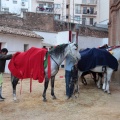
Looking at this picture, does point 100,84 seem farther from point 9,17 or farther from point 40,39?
point 9,17

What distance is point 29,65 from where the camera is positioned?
8.70m

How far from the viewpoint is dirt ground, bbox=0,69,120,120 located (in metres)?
7.34

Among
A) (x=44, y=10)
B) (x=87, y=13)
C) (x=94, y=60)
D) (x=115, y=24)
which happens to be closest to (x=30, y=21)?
(x=115, y=24)

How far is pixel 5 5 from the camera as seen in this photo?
59.1 metres

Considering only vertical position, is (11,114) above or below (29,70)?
below

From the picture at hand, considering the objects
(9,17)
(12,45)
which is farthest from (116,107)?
(9,17)

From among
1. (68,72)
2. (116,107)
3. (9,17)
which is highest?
(9,17)

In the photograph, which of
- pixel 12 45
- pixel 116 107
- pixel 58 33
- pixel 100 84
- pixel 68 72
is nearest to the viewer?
pixel 116 107

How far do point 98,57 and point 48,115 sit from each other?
364 centimetres

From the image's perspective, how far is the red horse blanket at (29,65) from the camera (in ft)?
28.3

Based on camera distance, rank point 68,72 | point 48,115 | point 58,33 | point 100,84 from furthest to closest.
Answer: point 58,33 < point 100,84 < point 68,72 < point 48,115

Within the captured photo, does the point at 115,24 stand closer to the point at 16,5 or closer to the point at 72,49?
the point at 72,49

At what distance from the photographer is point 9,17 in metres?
28.1

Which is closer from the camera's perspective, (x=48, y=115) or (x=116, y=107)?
(x=48, y=115)
